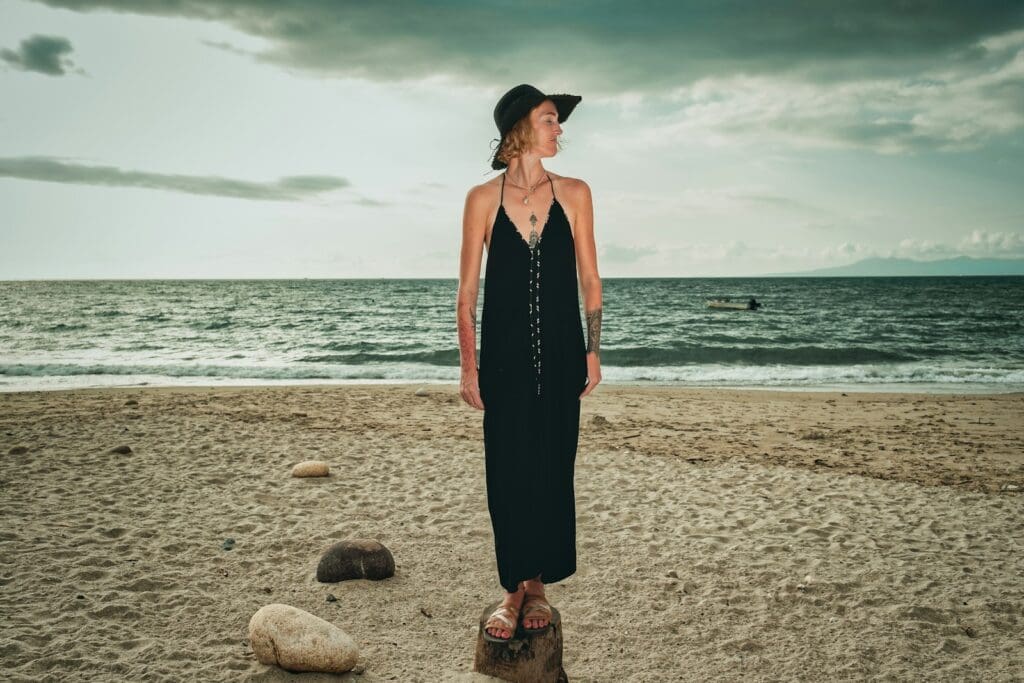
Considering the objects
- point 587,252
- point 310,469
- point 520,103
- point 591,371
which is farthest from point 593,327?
point 310,469

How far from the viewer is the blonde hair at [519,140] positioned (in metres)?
3.02

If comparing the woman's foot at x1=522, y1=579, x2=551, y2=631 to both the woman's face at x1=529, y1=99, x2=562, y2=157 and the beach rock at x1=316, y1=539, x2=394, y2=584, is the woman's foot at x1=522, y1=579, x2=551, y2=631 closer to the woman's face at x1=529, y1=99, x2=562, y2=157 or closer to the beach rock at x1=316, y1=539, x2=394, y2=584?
the beach rock at x1=316, y1=539, x2=394, y2=584

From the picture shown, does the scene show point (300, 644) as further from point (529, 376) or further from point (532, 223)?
point (532, 223)

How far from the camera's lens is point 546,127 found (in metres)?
3.01

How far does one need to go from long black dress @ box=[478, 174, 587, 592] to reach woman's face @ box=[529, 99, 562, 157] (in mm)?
189

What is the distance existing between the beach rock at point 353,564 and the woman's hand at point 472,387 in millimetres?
2220

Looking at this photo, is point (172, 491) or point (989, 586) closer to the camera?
point (989, 586)

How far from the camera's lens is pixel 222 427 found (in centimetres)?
977

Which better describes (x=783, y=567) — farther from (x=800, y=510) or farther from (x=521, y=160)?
(x=521, y=160)

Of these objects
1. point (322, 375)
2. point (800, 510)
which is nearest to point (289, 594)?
point (800, 510)

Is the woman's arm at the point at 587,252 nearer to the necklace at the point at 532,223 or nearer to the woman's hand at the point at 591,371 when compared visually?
the woman's hand at the point at 591,371

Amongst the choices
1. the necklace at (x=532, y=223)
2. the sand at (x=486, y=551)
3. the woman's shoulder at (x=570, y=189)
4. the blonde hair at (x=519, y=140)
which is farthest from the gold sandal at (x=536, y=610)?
the blonde hair at (x=519, y=140)

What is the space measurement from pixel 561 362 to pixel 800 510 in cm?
422

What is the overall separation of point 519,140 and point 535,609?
2.28m
